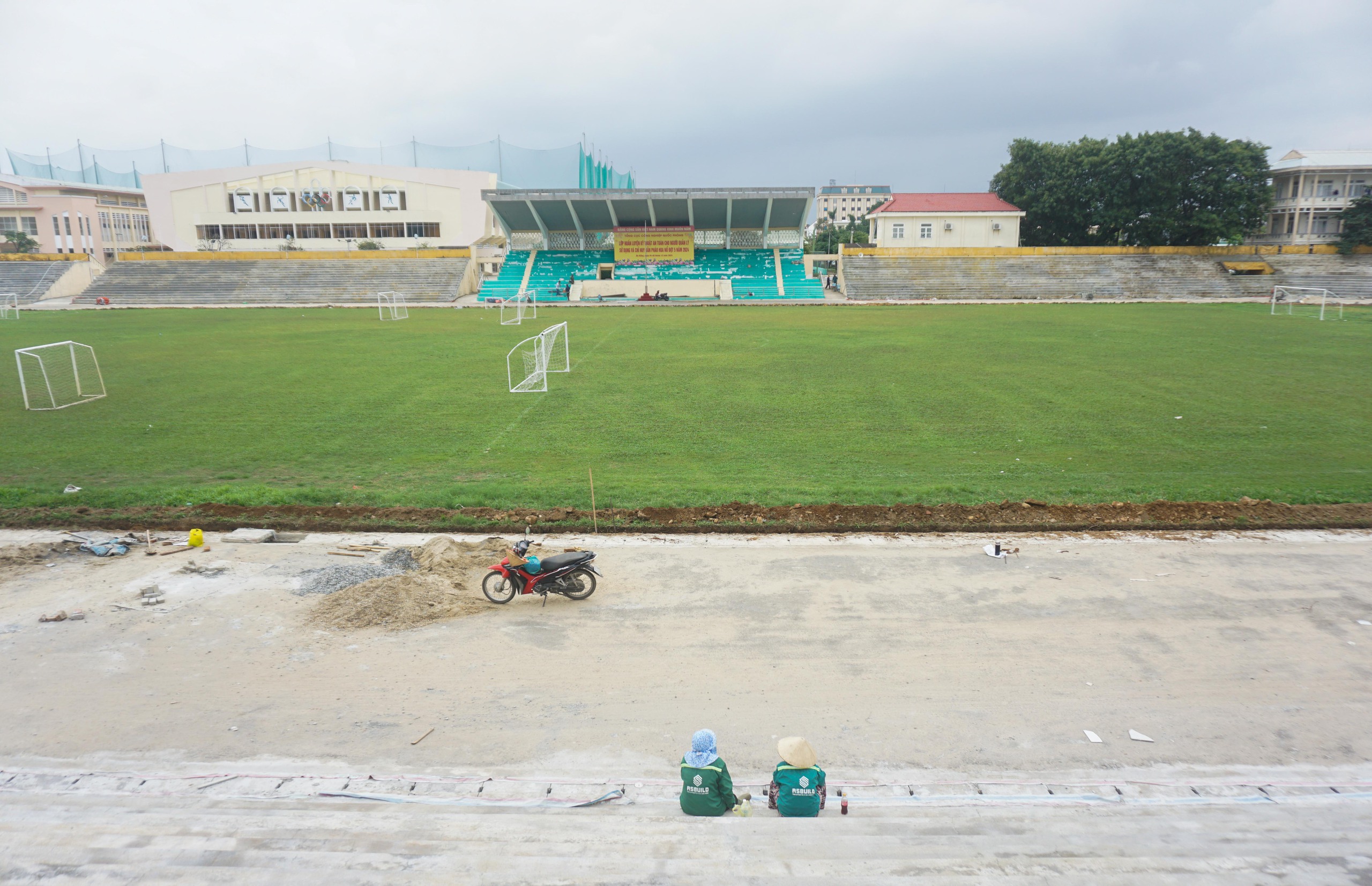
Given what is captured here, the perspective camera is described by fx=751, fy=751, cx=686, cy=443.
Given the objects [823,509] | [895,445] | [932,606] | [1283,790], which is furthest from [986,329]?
[1283,790]

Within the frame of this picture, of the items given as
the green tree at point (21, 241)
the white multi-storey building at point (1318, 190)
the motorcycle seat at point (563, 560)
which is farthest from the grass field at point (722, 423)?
the green tree at point (21, 241)

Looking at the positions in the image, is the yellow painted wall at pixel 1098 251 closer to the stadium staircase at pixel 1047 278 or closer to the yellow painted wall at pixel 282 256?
the stadium staircase at pixel 1047 278

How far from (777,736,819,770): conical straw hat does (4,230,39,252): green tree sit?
94.3 meters

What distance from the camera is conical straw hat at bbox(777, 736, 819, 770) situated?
16.0 feet

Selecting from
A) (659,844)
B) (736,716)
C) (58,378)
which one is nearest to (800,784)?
(659,844)

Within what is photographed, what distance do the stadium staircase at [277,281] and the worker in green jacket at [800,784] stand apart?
5451 centimetres

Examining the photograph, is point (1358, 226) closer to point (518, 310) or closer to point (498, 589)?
point (518, 310)

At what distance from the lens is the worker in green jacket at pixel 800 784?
16.1 feet

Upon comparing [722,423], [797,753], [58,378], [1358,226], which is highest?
[1358,226]

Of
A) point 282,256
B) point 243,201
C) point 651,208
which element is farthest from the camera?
point 243,201

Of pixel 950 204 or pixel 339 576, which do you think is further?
pixel 950 204

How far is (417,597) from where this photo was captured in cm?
862

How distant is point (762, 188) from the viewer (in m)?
56.0

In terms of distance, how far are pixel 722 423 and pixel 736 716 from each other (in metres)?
11.1
